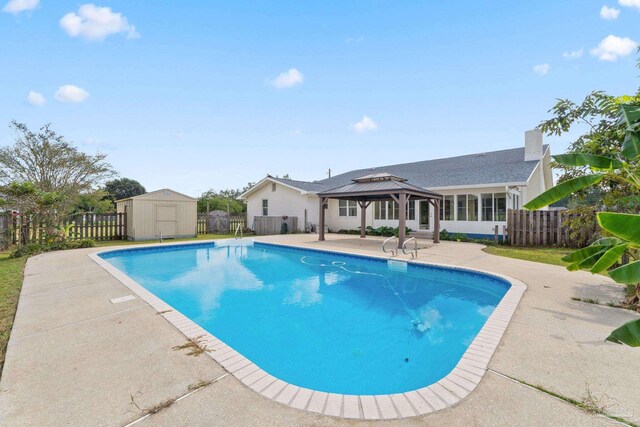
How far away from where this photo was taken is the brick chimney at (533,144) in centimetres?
1758

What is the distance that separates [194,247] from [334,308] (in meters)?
11.9

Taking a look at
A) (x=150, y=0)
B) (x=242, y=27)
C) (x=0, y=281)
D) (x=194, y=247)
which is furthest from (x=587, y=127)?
(x=194, y=247)

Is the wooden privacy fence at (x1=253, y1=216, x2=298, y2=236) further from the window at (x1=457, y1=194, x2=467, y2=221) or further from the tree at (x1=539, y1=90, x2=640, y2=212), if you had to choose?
the tree at (x1=539, y1=90, x2=640, y2=212)

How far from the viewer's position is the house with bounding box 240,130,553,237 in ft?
53.8

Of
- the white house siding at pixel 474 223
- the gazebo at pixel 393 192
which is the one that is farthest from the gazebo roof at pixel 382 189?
the white house siding at pixel 474 223

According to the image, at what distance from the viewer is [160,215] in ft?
59.9

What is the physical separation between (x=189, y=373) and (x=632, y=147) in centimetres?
579

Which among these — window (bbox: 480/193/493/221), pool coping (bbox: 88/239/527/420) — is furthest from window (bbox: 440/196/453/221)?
pool coping (bbox: 88/239/527/420)

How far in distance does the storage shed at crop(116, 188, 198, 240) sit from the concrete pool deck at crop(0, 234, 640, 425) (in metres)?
13.2

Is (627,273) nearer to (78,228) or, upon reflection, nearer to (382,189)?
(382,189)

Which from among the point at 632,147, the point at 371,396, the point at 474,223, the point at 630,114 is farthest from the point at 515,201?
the point at 371,396

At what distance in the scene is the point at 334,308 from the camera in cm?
676

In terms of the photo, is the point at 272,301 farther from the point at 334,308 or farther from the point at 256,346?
the point at 256,346

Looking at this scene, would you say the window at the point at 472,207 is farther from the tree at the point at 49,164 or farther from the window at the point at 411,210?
the tree at the point at 49,164
